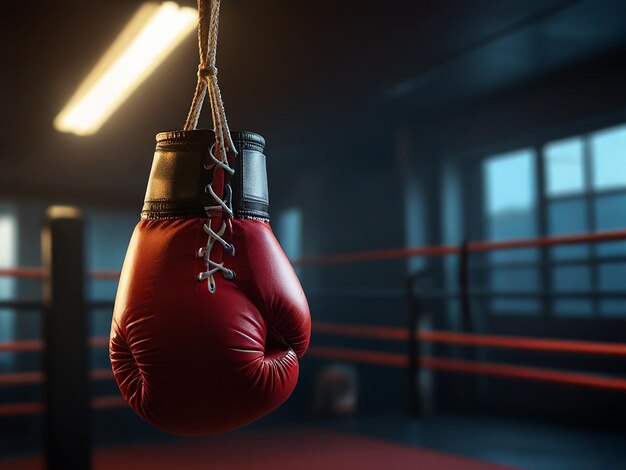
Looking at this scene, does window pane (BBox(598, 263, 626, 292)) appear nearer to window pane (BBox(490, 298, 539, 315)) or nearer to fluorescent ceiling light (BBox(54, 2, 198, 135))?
window pane (BBox(490, 298, 539, 315))

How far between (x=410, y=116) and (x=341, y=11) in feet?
7.56

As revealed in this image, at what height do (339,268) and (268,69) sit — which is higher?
(268,69)

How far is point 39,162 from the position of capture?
20.6ft

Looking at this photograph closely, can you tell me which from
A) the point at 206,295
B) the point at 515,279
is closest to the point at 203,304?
the point at 206,295

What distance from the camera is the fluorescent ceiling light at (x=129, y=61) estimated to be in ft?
9.40

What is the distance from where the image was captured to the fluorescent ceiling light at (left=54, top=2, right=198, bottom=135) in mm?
2865

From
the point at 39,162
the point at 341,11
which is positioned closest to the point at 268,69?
the point at 341,11

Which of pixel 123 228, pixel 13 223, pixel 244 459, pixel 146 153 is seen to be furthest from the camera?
pixel 123 228

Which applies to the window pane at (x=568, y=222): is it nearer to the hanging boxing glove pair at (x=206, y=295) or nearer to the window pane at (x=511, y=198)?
the window pane at (x=511, y=198)

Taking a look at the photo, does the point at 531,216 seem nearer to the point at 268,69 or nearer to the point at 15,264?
the point at 268,69

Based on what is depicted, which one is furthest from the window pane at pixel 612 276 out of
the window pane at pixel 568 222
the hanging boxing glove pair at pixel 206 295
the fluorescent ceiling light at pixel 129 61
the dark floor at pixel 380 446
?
the hanging boxing glove pair at pixel 206 295

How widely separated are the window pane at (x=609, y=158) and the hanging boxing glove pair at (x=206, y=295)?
12.0ft

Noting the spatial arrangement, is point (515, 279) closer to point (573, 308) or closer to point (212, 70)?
point (573, 308)

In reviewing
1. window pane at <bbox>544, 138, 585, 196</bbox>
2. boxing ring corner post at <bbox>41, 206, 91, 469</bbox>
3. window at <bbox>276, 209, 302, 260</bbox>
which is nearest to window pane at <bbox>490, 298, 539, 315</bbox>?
window pane at <bbox>544, 138, 585, 196</bbox>
